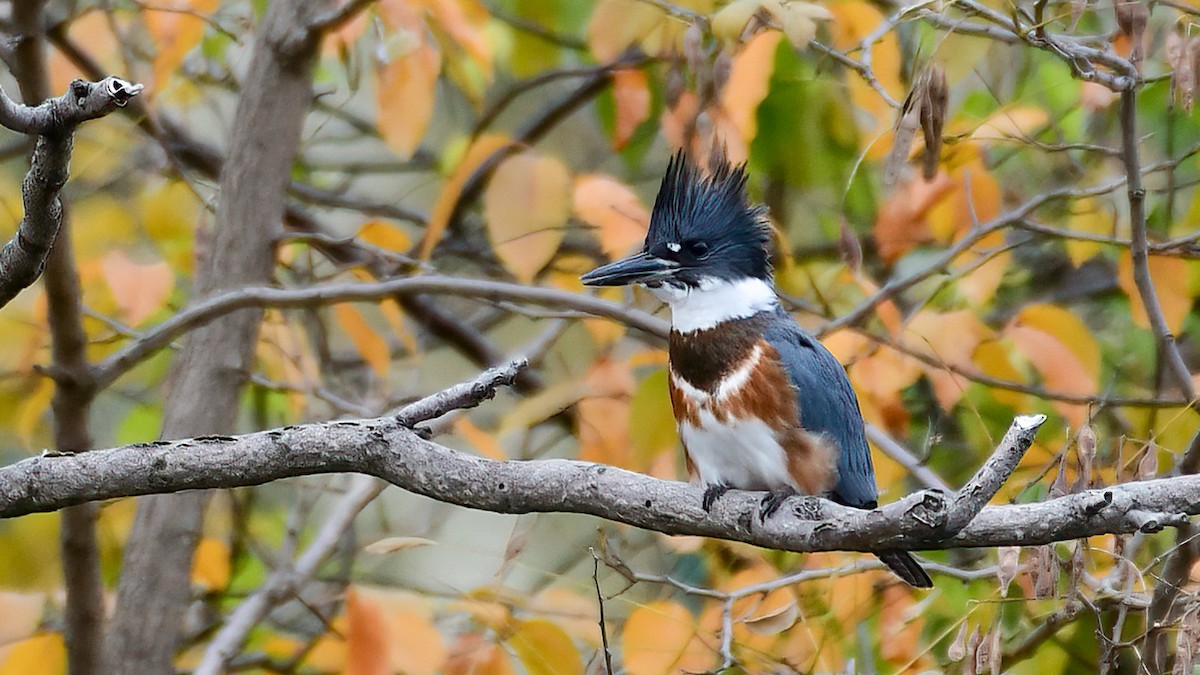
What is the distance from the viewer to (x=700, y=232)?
221 centimetres

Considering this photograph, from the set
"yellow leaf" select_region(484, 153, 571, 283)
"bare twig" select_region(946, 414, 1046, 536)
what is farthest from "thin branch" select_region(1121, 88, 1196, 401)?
"yellow leaf" select_region(484, 153, 571, 283)

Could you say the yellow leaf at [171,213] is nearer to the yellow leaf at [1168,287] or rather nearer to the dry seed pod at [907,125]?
the dry seed pod at [907,125]

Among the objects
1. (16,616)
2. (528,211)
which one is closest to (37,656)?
(16,616)

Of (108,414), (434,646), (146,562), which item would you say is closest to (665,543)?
(434,646)

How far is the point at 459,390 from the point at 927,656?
1144 millimetres

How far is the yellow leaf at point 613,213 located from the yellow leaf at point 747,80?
0.27 metres

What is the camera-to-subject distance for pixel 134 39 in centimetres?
346

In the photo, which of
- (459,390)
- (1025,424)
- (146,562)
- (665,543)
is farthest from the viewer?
(665,543)

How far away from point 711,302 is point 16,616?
133 cm

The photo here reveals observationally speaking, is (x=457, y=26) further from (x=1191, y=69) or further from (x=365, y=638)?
(x=1191, y=69)

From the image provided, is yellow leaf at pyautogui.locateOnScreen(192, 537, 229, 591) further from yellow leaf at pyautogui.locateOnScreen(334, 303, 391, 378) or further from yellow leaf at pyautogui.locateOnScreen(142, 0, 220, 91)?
yellow leaf at pyautogui.locateOnScreen(142, 0, 220, 91)

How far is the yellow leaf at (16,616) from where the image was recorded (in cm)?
226

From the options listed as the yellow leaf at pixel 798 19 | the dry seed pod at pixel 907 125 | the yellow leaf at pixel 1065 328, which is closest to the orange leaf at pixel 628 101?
the yellow leaf at pixel 798 19

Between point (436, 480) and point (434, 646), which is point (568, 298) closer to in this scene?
point (434, 646)
